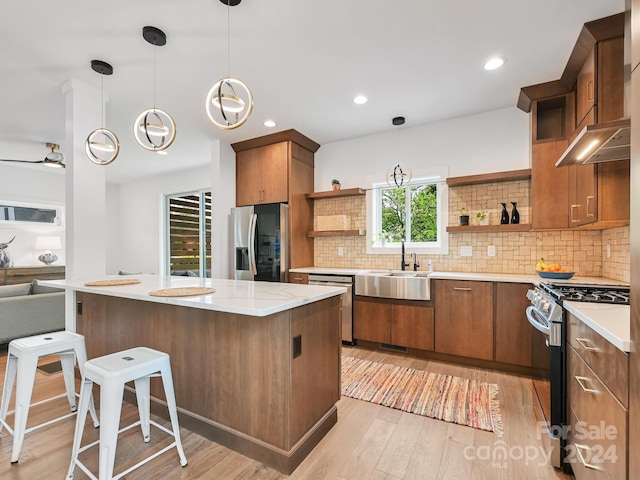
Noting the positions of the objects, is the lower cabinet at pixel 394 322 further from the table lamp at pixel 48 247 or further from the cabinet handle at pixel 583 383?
the table lamp at pixel 48 247

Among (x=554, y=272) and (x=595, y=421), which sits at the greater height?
(x=554, y=272)

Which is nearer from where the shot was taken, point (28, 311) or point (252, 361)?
point (252, 361)

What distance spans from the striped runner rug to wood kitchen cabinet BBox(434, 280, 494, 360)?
0.35 meters

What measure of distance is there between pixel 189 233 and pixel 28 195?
297 centimetres

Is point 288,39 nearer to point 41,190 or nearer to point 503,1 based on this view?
point 503,1

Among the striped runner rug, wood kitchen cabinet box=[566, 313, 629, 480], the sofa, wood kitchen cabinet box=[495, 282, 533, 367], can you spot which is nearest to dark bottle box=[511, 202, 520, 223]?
wood kitchen cabinet box=[495, 282, 533, 367]

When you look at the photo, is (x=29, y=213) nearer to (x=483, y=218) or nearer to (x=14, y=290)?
(x=14, y=290)

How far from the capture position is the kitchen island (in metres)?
1.66

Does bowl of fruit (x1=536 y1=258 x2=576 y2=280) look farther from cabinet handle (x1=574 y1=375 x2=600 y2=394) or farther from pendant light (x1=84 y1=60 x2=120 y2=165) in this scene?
pendant light (x1=84 y1=60 x2=120 y2=165)

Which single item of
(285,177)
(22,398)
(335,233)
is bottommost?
(22,398)

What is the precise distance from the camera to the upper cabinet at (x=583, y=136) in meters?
1.89

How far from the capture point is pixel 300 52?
2521 millimetres

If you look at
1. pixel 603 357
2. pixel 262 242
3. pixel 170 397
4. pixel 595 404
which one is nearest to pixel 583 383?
pixel 595 404

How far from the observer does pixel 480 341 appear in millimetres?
3014
